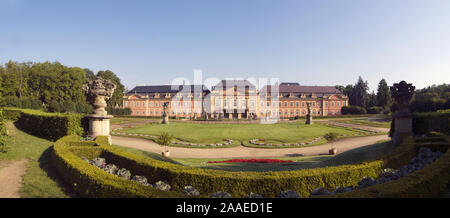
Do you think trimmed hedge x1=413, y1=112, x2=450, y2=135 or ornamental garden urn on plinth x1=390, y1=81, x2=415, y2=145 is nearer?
ornamental garden urn on plinth x1=390, y1=81, x2=415, y2=145

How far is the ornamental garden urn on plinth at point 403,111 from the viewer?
13547 mm

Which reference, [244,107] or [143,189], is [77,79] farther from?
[143,189]

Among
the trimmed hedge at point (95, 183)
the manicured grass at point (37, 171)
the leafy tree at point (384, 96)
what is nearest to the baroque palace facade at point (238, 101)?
the leafy tree at point (384, 96)

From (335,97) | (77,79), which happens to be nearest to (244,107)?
(335,97)

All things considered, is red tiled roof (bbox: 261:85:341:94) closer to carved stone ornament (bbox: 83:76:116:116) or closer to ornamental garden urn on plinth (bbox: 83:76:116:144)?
carved stone ornament (bbox: 83:76:116:116)

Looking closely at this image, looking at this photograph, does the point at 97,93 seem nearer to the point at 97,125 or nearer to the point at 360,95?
the point at 97,125

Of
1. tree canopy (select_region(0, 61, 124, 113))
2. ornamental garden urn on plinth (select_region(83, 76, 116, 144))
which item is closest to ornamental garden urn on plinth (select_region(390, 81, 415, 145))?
ornamental garden urn on plinth (select_region(83, 76, 116, 144))

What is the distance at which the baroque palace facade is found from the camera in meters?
70.5

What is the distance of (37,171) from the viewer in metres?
8.41

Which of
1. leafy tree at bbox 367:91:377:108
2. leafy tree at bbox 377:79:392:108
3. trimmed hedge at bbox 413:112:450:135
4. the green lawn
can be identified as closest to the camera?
trimmed hedge at bbox 413:112:450:135

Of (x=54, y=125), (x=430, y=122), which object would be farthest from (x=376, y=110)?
(x=54, y=125)

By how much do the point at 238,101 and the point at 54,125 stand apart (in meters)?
58.5

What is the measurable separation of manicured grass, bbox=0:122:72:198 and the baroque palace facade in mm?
57656
